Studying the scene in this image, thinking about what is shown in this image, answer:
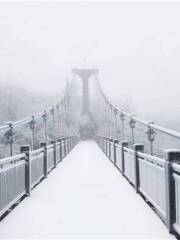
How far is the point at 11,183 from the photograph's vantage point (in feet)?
22.0

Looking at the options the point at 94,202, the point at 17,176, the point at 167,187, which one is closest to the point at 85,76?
the point at 94,202

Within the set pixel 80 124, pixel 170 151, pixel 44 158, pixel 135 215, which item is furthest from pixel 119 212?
pixel 80 124

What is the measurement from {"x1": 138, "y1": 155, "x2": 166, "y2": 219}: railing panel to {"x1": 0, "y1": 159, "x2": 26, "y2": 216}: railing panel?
201cm

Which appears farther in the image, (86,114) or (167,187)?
(86,114)

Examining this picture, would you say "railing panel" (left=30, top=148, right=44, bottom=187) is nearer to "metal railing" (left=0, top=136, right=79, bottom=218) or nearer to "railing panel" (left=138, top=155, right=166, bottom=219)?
"metal railing" (left=0, top=136, right=79, bottom=218)

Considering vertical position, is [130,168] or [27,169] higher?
[27,169]

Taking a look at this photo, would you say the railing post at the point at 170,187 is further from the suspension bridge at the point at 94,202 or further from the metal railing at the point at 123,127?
the metal railing at the point at 123,127

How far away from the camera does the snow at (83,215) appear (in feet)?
17.5

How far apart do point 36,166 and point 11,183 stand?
2.85 metres

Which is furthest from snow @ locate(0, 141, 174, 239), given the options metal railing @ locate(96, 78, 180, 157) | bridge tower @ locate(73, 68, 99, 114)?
bridge tower @ locate(73, 68, 99, 114)

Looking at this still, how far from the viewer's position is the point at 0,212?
586 centimetres

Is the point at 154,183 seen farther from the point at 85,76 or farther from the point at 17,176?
the point at 85,76

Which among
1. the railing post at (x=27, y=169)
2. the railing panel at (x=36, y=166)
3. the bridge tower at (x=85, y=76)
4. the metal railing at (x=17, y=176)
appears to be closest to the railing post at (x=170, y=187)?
the metal railing at (x=17, y=176)

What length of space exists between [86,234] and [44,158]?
6.32 metres
